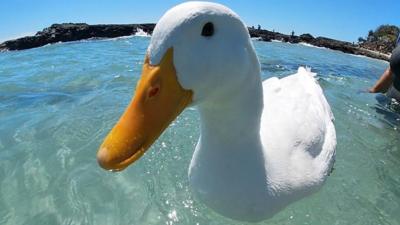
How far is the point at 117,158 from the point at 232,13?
885 millimetres

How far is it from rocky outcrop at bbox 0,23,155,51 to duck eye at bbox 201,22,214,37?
81.9 feet

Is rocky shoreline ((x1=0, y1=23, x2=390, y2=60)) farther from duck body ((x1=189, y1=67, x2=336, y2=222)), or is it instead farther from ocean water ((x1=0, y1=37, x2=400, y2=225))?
duck body ((x1=189, y1=67, x2=336, y2=222))

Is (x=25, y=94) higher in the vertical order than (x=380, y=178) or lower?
lower

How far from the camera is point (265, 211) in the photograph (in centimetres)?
248

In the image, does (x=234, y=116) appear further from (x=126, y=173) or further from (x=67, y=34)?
(x=67, y=34)

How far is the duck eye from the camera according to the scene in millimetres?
1840

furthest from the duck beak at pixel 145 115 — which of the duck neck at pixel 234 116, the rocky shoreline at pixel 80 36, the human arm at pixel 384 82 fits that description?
the rocky shoreline at pixel 80 36

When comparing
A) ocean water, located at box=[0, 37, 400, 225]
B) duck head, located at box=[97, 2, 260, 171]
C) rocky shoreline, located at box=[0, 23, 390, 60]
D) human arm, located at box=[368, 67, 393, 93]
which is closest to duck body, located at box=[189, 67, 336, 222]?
duck head, located at box=[97, 2, 260, 171]

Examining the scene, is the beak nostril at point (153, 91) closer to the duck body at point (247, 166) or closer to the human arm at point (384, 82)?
the duck body at point (247, 166)

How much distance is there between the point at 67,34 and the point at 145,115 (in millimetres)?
29148

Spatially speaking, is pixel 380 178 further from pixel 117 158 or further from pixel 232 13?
pixel 117 158

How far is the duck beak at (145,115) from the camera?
5.77 feet

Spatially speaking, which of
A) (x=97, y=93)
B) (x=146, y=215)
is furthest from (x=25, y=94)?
(x=146, y=215)

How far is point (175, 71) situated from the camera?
1.79 meters
